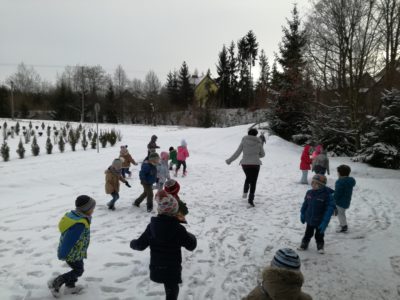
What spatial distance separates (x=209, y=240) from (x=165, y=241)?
2.67 metres

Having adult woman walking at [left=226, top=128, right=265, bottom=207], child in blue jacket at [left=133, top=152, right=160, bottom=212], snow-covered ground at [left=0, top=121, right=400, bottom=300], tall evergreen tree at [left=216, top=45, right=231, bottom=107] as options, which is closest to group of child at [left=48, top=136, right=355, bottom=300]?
snow-covered ground at [left=0, top=121, right=400, bottom=300]

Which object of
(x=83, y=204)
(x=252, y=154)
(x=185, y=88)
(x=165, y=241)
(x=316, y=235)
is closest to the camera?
(x=165, y=241)

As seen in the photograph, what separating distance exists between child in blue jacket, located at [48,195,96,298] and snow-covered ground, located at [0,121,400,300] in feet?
0.82

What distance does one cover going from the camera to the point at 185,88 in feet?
198

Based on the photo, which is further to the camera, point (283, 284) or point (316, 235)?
point (316, 235)

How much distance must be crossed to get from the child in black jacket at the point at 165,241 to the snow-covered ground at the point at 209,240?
85 cm

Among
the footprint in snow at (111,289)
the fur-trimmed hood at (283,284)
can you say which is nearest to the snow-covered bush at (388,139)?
the footprint in snow at (111,289)

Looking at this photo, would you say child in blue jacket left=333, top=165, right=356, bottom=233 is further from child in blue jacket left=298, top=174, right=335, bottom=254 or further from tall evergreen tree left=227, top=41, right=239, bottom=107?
tall evergreen tree left=227, top=41, right=239, bottom=107

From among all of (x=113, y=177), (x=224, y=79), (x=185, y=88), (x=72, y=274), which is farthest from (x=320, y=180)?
(x=185, y=88)

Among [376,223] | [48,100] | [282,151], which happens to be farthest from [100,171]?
[48,100]

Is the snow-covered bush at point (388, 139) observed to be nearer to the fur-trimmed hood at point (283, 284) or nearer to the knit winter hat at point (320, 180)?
the knit winter hat at point (320, 180)

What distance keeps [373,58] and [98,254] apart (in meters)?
18.9

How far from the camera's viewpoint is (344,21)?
1691 cm

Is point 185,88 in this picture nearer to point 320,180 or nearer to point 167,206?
point 320,180
